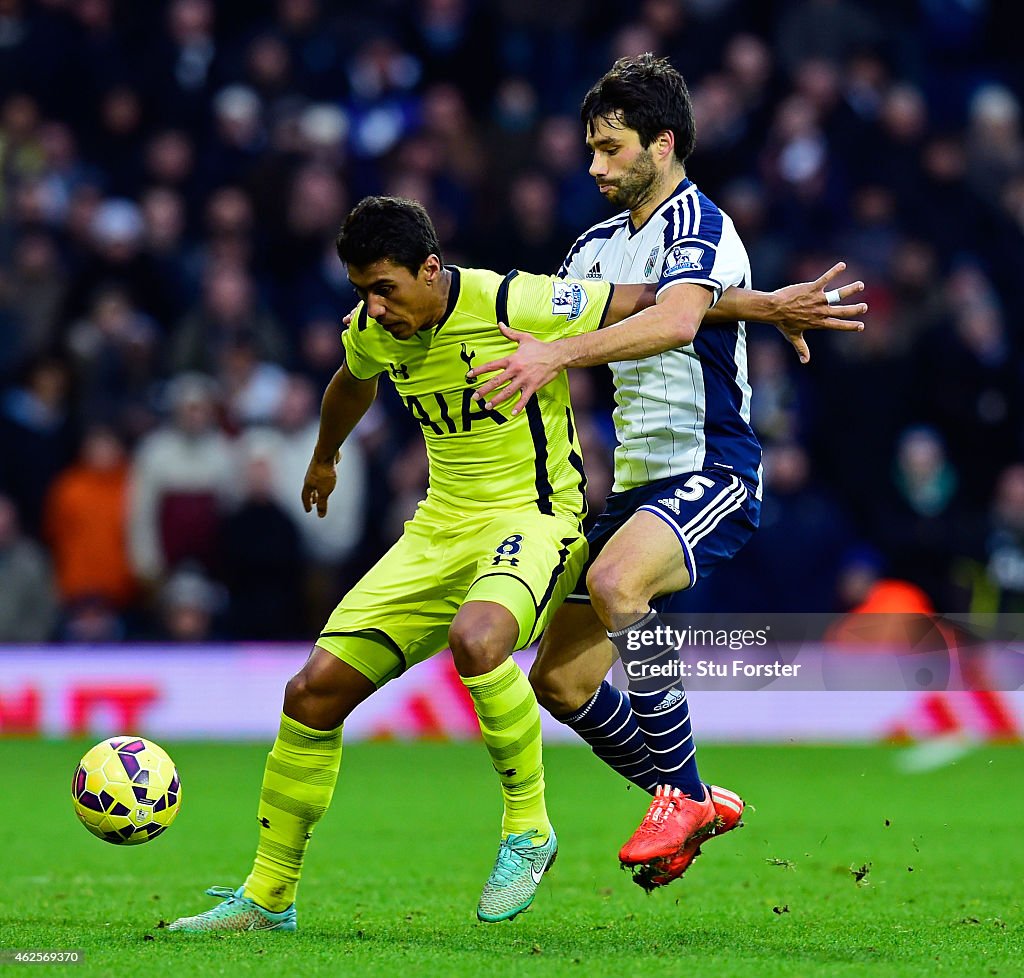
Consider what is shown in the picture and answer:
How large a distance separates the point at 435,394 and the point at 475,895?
6.74ft

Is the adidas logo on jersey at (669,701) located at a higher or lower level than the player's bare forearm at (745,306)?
lower

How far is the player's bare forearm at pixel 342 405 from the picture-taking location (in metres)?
6.51

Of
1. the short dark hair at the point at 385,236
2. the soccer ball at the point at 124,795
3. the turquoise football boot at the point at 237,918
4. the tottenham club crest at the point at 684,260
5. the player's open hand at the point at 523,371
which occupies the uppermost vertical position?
the short dark hair at the point at 385,236

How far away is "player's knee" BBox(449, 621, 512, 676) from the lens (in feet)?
18.7

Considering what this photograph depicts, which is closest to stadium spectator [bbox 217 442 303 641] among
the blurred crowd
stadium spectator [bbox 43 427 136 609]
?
the blurred crowd

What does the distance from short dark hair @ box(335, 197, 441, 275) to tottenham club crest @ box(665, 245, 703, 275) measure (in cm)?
81

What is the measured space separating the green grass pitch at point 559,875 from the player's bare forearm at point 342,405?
172 centimetres

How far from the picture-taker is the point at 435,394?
6211 millimetres

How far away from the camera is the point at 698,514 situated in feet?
20.0

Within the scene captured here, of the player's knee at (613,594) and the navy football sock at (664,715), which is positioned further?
the navy football sock at (664,715)

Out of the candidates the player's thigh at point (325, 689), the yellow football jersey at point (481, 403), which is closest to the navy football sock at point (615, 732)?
the yellow football jersey at point (481, 403)

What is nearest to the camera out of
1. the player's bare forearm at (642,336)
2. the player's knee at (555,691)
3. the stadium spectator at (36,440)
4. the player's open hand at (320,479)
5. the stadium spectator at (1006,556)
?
the player's bare forearm at (642,336)

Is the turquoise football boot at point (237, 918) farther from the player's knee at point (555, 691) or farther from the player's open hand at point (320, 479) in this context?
the player's open hand at point (320, 479)

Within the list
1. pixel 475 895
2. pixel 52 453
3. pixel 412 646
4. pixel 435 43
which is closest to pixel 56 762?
pixel 52 453
